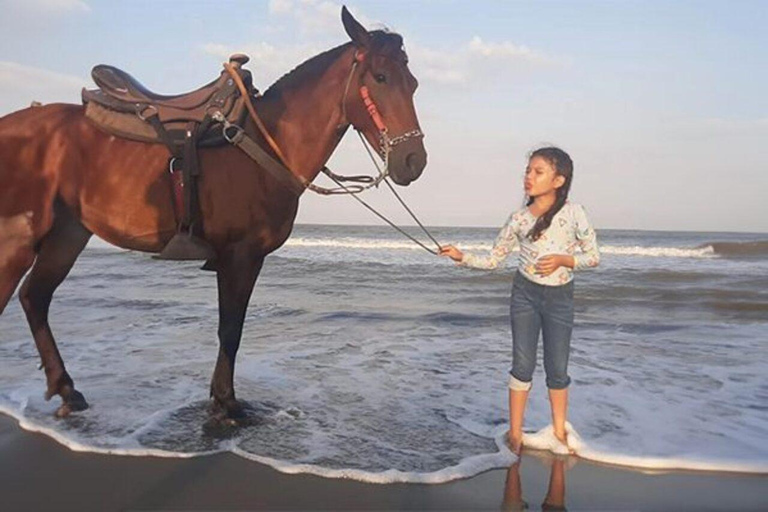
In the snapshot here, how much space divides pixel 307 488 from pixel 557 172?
2.16m

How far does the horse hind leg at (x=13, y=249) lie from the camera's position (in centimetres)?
373

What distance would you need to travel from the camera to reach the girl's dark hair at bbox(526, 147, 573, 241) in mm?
3559

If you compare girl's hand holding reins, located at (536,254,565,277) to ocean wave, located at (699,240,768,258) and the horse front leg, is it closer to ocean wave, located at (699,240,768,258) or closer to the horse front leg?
the horse front leg

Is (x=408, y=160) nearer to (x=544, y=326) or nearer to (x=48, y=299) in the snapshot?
(x=544, y=326)

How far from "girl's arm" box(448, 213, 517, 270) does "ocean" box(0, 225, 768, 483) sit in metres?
1.07

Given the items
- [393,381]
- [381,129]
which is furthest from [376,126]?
[393,381]

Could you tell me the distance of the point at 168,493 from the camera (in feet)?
9.76

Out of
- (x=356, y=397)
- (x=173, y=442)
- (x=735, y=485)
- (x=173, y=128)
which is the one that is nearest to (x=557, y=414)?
(x=735, y=485)

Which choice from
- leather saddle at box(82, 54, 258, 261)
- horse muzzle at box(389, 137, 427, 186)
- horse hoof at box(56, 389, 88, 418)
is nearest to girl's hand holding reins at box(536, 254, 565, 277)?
horse muzzle at box(389, 137, 427, 186)

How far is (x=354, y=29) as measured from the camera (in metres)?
3.62

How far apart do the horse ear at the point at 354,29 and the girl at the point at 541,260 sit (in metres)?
1.17

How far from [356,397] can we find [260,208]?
183cm

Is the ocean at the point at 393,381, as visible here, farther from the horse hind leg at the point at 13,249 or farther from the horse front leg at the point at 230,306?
the horse hind leg at the point at 13,249

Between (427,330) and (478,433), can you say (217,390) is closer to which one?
(478,433)
